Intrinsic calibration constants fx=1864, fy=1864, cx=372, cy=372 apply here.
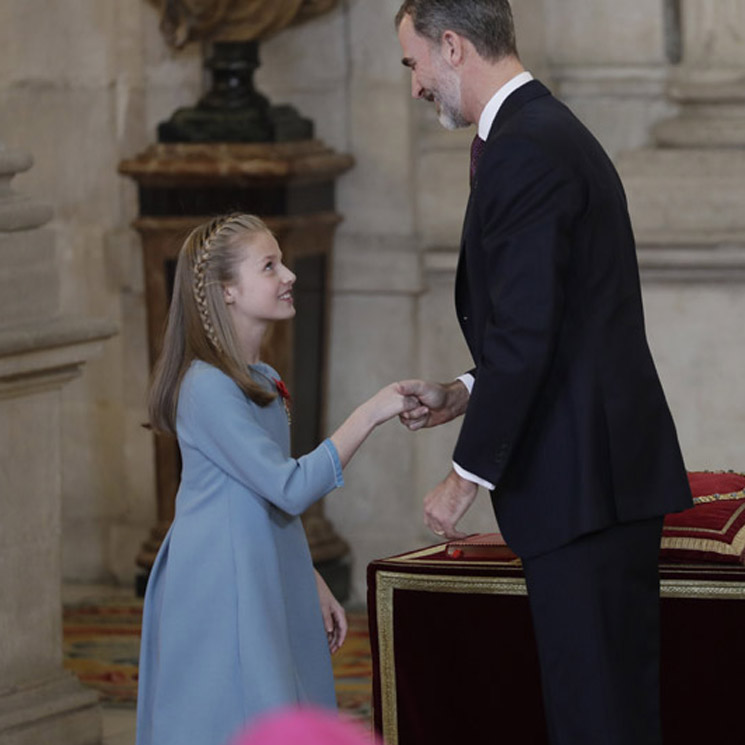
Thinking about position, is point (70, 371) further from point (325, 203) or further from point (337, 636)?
point (325, 203)

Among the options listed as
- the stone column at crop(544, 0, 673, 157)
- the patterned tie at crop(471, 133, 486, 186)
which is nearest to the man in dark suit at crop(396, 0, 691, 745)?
the patterned tie at crop(471, 133, 486, 186)

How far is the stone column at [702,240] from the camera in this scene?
676 cm

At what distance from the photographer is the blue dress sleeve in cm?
355

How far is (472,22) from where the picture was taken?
3436mm

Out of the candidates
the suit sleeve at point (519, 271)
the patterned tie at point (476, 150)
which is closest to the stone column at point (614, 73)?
the patterned tie at point (476, 150)

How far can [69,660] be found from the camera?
21.1 ft

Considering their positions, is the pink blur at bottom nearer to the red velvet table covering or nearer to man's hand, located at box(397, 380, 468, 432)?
man's hand, located at box(397, 380, 468, 432)

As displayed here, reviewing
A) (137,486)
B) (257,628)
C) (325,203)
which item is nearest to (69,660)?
(137,486)

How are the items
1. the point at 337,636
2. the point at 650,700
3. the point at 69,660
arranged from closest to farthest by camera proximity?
1. the point at 650,700
2. the point at 337,636
3. the point at 69,660

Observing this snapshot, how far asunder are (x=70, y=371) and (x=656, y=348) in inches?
99.8

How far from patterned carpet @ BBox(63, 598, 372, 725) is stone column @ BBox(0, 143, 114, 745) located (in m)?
0.88

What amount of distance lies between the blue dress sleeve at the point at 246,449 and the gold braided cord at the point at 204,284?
8cm

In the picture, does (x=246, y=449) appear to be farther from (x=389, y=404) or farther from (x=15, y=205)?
(x=15, y=205)

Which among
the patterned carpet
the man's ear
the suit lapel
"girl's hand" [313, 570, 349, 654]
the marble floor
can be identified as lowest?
the patterned carpet
